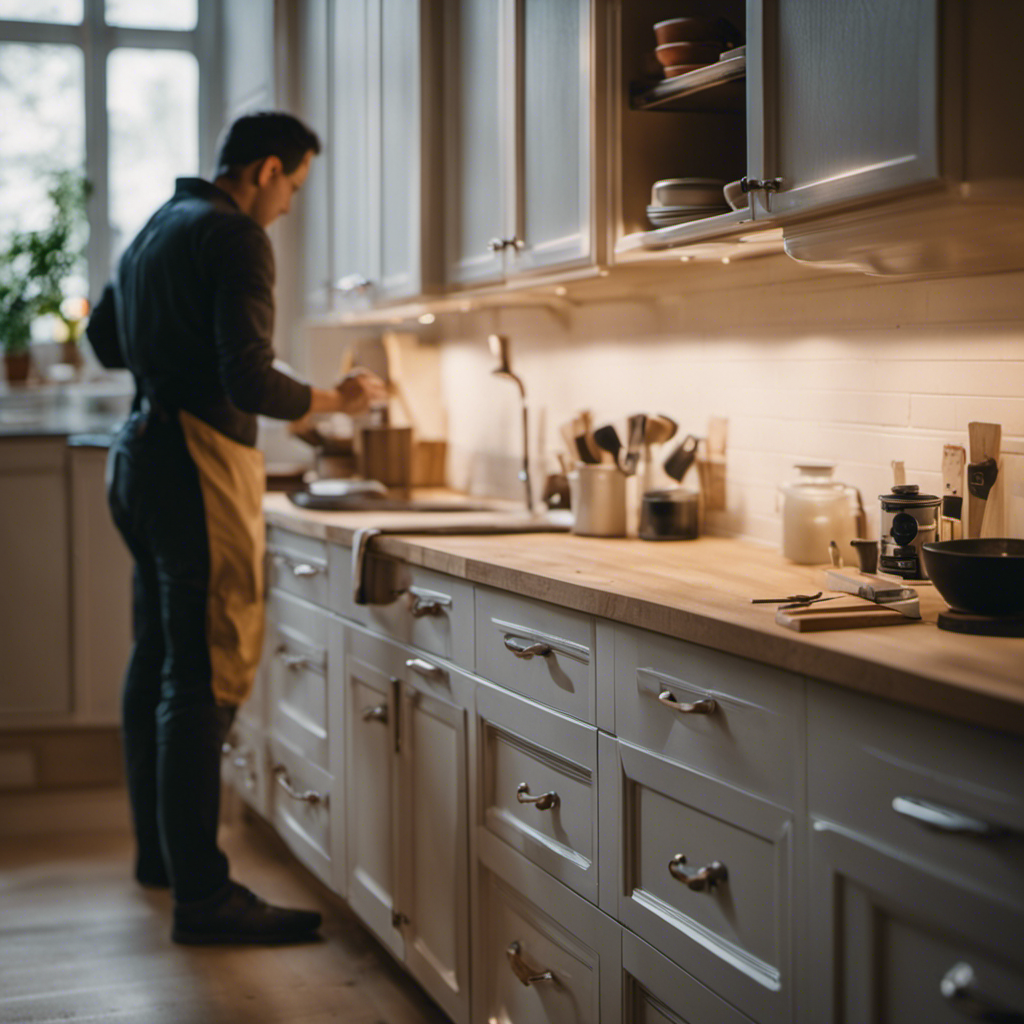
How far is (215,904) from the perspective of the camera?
2904 mm

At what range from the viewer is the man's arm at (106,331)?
10.7ft

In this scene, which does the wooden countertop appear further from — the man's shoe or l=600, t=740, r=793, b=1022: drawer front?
the man's shoe

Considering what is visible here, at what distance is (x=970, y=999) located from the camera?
1.17 metres

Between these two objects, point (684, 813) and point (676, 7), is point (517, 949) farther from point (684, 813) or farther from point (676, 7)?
point (676, 7)

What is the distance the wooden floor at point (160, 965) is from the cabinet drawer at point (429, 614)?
78 cm

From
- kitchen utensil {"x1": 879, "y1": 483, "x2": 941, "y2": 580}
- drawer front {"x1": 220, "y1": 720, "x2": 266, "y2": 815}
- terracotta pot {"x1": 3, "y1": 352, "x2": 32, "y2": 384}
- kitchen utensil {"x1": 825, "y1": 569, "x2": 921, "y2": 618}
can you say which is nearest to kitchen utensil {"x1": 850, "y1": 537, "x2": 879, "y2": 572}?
kitchen utensil {"x1": 879, "y1": 483, "x2": 941, "y2": 580}

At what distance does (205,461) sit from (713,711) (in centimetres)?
159

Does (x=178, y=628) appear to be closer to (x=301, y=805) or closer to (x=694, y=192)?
(x=301, y=805)

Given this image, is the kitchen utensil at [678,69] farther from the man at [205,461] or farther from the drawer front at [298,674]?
the drawer front at [298,674]

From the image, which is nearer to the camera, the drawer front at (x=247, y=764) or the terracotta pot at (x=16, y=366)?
the drawer front at (x=247, y=764)

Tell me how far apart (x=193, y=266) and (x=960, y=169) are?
5.88 feet

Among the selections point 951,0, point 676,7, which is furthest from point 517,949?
point 676,7

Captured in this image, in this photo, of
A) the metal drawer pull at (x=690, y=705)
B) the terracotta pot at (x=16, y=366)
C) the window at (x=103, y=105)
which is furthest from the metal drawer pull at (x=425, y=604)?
the window at (x=103, y=105)

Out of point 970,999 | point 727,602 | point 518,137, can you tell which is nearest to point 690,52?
point 518,137
